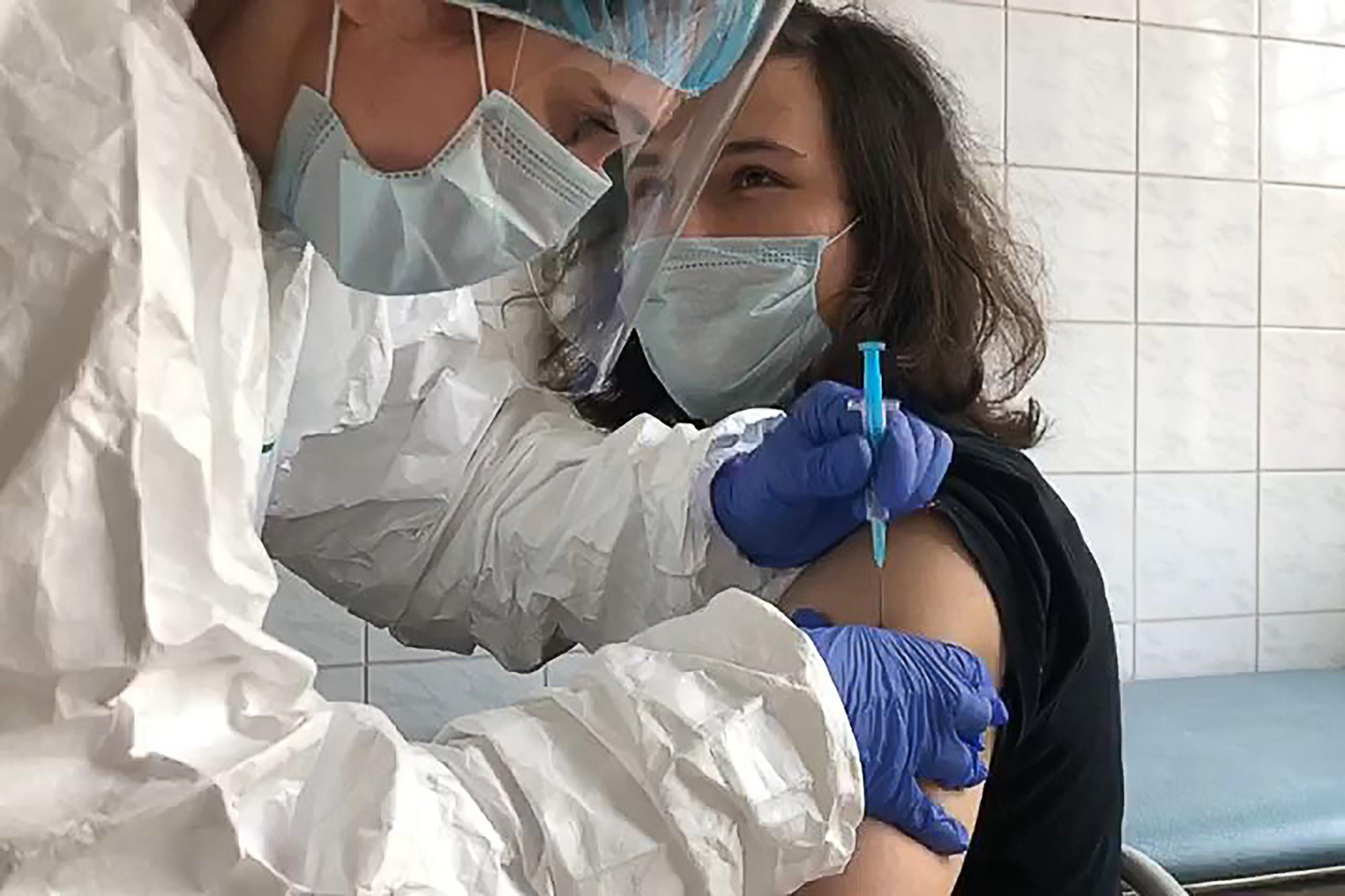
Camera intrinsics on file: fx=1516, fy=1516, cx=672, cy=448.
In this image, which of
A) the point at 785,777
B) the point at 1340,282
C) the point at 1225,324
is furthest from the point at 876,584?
the point at 1340,282

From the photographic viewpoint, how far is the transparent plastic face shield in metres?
0.85

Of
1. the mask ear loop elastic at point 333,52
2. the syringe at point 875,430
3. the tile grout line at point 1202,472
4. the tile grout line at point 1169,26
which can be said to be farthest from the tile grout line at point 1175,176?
the mask ear loop elastic at point 333,52

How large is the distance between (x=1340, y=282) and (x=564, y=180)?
6.17 ft

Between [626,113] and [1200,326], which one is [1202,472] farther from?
[626,113]

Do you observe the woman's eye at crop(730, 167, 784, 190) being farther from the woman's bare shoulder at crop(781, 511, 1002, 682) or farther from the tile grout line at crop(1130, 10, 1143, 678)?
the tile grout line at crop(1130, 10, 1143, 678)

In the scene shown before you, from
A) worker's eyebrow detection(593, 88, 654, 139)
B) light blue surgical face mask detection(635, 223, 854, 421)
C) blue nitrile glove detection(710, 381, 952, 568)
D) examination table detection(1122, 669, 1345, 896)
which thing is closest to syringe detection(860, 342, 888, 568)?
blue nitrile glove detection(710, 381, 952, 568)

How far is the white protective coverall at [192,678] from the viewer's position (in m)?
0.65

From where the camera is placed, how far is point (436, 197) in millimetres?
922

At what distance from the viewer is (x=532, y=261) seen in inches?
42.3

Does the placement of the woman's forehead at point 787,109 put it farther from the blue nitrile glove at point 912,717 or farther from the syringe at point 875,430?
the blue nitrile glove at point 912,717

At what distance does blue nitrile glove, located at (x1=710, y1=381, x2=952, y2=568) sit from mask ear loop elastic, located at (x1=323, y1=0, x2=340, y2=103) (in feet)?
1.40

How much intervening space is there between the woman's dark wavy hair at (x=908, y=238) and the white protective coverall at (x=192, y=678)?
643 millimetres

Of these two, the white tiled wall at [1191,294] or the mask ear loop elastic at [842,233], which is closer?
the mask ear loop elastic at [842,233]

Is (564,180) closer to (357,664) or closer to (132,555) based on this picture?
(132,555)
